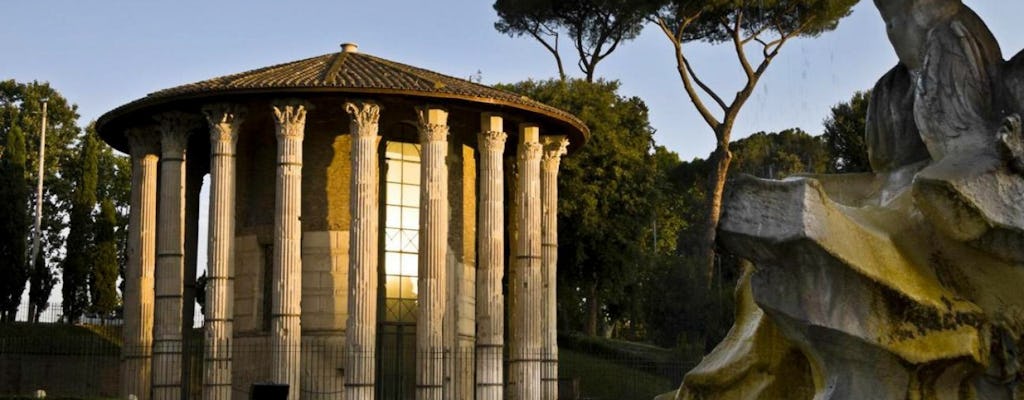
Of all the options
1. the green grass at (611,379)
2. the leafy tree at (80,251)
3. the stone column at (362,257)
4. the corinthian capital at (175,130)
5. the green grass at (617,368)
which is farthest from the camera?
the leafy tree at (80,251)

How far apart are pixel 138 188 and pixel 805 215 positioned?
21381mm

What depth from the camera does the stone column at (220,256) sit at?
22.1 metres

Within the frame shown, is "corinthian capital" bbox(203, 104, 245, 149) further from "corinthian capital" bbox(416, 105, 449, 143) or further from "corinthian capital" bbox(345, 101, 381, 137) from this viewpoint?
"corinthian capital" bbox(416, 105, 449, 143)

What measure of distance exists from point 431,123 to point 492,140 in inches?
53.1

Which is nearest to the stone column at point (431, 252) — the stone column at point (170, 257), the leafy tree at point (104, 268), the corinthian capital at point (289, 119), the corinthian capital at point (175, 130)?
the corinthian capital at point (289, 119)

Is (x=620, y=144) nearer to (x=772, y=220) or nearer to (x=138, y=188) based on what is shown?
(x=138, y=188)

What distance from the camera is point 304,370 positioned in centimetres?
2256

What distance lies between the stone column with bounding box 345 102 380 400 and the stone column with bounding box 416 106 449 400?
0.77 m

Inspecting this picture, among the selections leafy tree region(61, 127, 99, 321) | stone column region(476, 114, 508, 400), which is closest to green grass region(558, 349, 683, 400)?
stone column region(476, 114, 508, 400)

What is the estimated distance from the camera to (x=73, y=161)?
139 feet

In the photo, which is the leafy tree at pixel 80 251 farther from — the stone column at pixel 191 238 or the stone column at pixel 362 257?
the stone column at pixel 362 257

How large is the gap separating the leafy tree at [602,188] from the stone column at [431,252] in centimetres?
994

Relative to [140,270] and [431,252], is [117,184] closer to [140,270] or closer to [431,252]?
[140,270]

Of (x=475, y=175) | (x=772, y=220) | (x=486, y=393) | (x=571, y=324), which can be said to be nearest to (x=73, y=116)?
(x=571, y=324)
